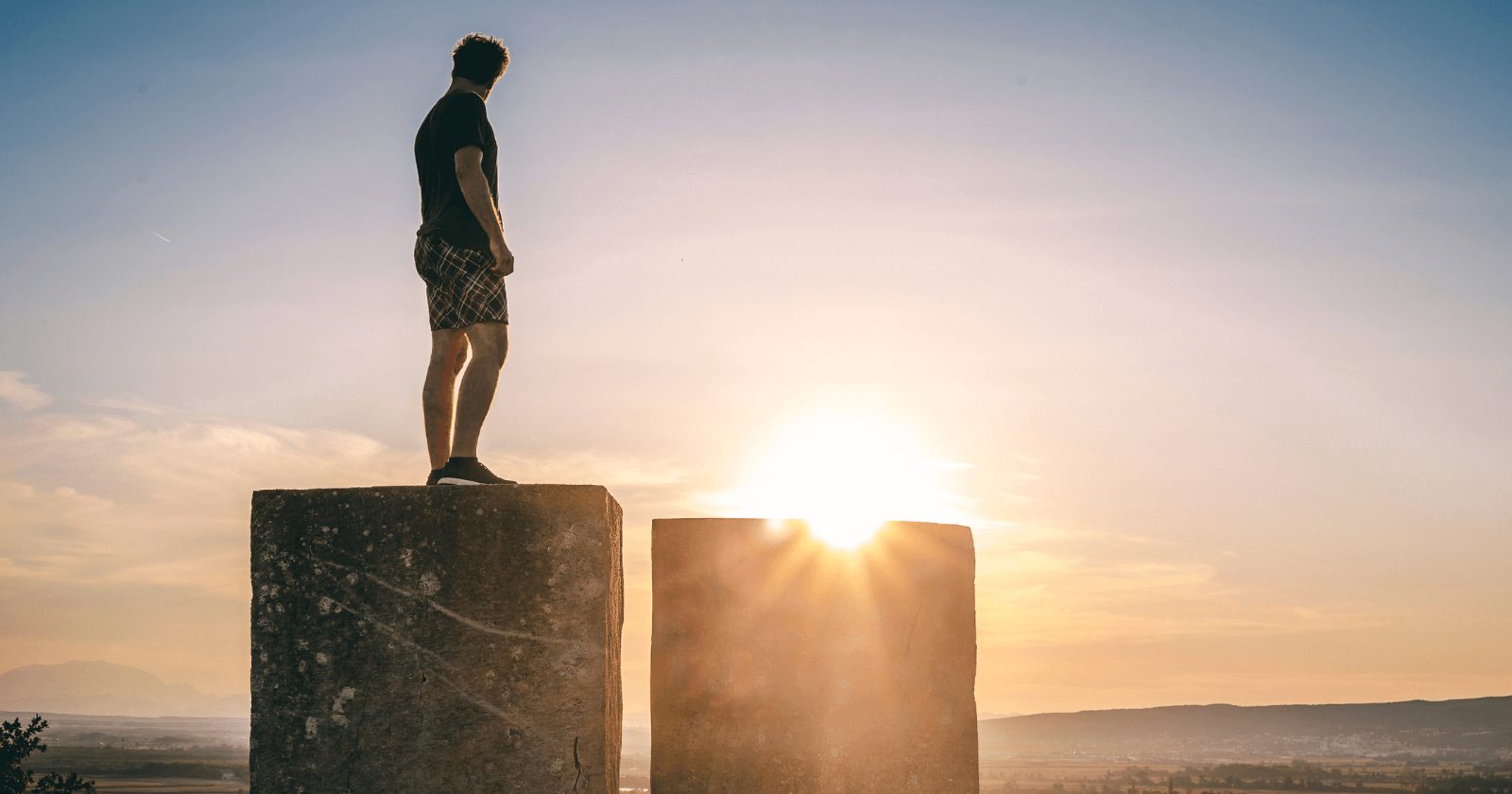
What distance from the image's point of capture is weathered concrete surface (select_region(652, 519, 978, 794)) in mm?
5316

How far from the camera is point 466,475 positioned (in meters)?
4.84

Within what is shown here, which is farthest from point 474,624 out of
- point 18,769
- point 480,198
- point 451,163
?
point 18,769

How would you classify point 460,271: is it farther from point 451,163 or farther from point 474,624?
point 474,624

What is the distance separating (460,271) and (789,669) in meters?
2.05

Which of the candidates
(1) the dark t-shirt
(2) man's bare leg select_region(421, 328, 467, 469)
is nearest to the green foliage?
(2) man's bare leg select_region(421, 328, 467, 469)

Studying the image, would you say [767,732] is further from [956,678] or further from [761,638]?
[956,678]

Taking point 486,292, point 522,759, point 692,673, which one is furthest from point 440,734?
point 486,292

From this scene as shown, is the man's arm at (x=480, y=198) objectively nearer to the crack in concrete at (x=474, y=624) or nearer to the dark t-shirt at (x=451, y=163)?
the dark t-shirt at (x=451, y=163)

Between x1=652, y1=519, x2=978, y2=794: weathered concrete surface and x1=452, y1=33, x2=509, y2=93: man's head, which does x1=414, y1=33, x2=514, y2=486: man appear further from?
x1=652, y1=519, x2=978, y2=794: weathered concrete surface

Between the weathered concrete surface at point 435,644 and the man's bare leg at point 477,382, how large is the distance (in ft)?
1.25

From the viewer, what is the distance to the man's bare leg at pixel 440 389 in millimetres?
5129

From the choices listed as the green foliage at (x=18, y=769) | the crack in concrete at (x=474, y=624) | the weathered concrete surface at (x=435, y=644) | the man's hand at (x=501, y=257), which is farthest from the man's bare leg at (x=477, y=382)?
the green foliage at (x=18, y=769)

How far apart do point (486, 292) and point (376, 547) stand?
1.08 metres

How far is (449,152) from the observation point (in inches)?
203
